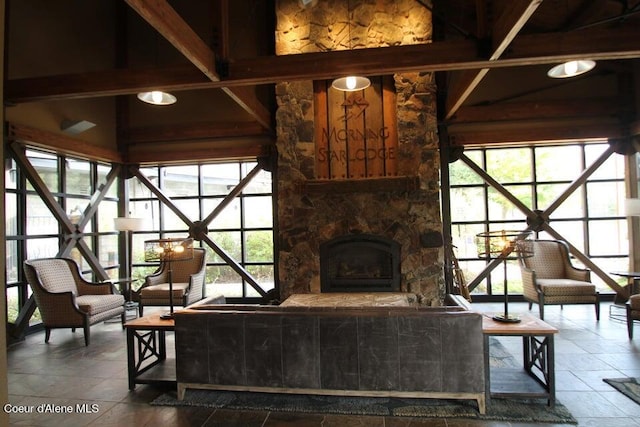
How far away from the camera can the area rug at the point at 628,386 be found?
9.27 ft

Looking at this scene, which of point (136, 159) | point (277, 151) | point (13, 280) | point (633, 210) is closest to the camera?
point (13, 280)

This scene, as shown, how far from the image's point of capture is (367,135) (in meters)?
5.44

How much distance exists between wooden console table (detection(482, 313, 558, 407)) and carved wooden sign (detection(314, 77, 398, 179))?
290 cm

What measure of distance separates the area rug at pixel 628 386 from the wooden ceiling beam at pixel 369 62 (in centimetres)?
274

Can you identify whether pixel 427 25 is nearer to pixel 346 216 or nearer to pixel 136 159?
pixel 346 216

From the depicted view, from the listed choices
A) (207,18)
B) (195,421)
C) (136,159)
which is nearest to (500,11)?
(195,421)

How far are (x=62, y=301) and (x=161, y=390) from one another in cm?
217

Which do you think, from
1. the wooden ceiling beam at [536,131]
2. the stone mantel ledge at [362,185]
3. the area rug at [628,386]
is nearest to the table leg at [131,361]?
the stone mantel ledge at [362,185]

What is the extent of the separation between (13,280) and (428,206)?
5.58 m

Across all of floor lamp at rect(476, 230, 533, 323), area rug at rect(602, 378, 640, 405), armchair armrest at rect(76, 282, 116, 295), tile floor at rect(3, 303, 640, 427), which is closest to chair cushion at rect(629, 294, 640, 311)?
tile floor at rect(3, 303, 640, 427)

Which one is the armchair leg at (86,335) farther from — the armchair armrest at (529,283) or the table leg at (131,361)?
the armchair armrest at (529,283)

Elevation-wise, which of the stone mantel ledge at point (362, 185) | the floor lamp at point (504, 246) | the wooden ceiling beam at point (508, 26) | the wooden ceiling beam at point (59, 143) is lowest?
the floor lamp at point (504, 246)

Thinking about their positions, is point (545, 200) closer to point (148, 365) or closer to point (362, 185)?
point (362, 185)

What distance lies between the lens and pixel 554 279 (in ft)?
17.3
